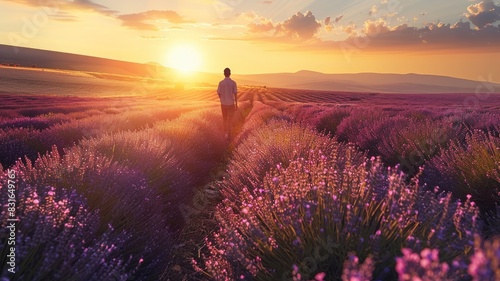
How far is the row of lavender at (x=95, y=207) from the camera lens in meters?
1.88

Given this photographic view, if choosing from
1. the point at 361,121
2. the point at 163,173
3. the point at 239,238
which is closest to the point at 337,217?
the point at 239,238

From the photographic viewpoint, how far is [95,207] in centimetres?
276

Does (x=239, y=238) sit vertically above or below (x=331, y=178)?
below

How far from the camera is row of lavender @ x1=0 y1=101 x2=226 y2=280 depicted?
188cm

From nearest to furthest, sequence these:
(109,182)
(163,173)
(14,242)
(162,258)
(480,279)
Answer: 1. (480,279)
2. (14,242)
3. (162,258)
4. (109,182)
5. (163,173)

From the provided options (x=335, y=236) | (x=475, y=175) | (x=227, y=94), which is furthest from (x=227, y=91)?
(x=335, y=236)

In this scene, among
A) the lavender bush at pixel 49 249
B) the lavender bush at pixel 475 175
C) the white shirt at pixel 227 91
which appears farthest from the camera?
the white shirt at pixel 227 91

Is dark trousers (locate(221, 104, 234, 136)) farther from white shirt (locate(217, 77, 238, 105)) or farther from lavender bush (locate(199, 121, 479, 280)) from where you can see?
lavender bush (locate(199, 121, 479, 280))

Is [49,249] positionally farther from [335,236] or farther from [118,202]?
[335,236]

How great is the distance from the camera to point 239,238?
7.21 ft

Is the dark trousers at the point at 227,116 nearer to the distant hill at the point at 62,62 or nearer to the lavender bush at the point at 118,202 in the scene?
the lavender bush at the point at 118,202

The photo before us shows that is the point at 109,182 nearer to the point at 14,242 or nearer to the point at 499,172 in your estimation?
the point at 14,242

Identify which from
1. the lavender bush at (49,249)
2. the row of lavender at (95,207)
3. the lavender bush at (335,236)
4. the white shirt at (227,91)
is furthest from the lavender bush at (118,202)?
the white shirt at (227,91)

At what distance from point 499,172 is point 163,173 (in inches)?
135
